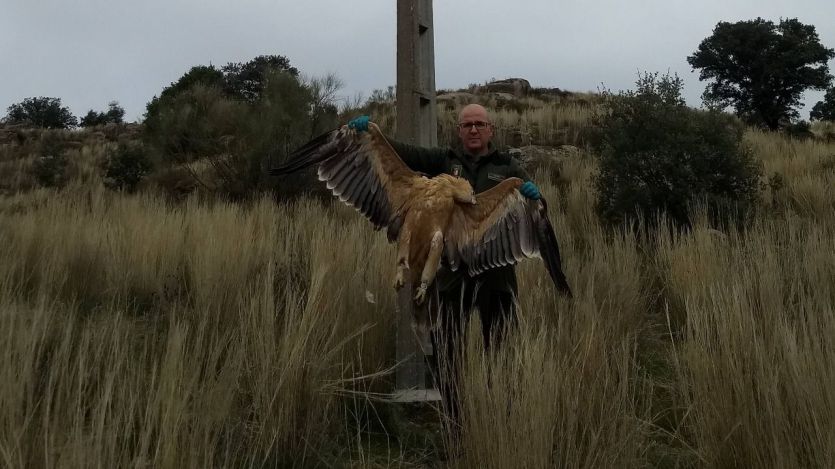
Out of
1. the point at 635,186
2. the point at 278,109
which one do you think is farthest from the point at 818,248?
the point at 278,109

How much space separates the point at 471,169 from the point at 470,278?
1.62 feet

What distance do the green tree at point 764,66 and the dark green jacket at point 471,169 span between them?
23276 mm

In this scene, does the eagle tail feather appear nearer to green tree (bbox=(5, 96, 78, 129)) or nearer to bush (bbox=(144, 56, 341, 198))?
bush (bbox=(144, 56, 341, 198))

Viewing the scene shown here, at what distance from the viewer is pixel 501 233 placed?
2.14m

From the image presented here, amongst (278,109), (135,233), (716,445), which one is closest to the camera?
(716,445)

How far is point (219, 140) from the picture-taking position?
509 inches

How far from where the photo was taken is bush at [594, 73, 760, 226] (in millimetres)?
6871

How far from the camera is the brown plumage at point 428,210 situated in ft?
6.89

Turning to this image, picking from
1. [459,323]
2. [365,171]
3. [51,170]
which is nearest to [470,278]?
[459,323]

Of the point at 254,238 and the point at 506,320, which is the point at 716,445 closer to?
the point at 506,320

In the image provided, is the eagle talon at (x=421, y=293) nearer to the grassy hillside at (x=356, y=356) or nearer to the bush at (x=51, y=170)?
the grassy hillside at (x=356, y=356)

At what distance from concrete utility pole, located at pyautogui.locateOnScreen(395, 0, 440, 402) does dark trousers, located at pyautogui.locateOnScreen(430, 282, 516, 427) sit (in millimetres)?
668

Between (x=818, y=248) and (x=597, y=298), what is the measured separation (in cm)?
179

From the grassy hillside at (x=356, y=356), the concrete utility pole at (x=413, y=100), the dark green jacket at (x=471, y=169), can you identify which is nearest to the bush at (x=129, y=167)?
the grassy hillside at (x=356, y=356)
